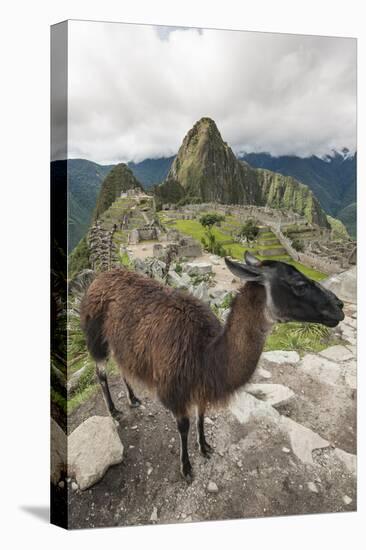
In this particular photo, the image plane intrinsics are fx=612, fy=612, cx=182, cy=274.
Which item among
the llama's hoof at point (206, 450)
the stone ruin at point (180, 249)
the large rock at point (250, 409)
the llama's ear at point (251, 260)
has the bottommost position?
the llama's hoof at point (206, 450)

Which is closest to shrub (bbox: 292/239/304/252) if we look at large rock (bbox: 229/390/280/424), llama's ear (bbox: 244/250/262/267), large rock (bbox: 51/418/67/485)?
llama's ear (bbox: 244/250/262/267)

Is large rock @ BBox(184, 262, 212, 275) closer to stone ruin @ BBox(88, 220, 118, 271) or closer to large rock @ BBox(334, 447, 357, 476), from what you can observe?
stone ruin @ BBox(88, 220, 118, 271)

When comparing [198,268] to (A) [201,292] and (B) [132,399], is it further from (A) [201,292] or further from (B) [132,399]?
(B) [132,399]

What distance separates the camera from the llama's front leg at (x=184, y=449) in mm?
6461

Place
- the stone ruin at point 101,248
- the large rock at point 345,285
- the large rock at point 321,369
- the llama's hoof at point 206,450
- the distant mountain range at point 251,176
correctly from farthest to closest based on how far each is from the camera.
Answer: the large rock at point 345,285
the large rock at point 321,369
the llama's hoof at point 206,450
the stone ruin at point 101,248
the distant mountain range at point 251,176

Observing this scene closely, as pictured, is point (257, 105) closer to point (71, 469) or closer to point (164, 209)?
point (164, 209)

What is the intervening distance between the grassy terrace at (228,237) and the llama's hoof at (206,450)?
7.13ft

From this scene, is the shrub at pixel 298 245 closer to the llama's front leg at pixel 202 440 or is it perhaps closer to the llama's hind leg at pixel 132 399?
the llama's front leg at pixel 202 440

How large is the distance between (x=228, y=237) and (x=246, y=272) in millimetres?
1302

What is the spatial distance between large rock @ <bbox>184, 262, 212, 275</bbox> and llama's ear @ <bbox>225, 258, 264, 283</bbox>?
108cm

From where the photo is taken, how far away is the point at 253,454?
6.95 m

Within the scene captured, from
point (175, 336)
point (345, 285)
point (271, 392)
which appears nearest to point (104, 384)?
point (175, 336)

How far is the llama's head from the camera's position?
601 cm

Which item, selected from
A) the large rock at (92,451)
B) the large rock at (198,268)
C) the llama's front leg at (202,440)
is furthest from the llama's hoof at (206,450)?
the large rock at (198,268)
